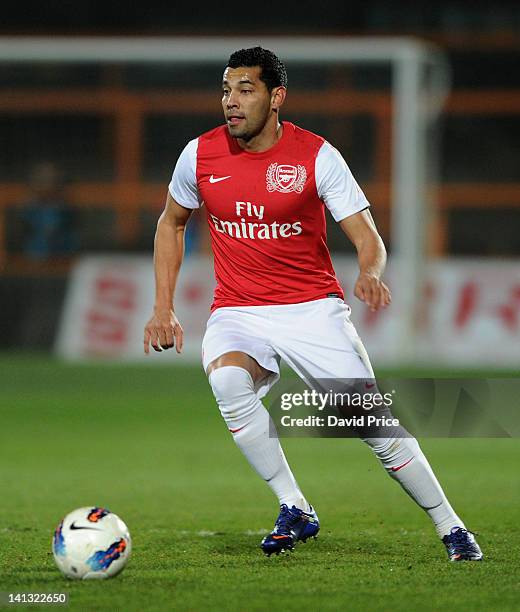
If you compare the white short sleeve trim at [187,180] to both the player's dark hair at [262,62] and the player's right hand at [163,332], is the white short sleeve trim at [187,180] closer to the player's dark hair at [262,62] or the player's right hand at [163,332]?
the player's dark hair at [262,62]

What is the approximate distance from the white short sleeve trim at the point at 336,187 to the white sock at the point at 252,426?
0.82 meters

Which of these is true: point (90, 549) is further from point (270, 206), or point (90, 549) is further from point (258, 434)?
point (270, 206)

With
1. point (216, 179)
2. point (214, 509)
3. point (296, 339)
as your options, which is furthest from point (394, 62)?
point (296, 339)

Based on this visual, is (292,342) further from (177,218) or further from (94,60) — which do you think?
(94,60)

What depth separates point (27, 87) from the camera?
1728 cm

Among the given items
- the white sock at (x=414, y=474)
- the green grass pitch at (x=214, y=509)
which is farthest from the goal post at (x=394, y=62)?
the white sock at (x=414, y=474)

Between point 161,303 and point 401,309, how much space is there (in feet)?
30.6

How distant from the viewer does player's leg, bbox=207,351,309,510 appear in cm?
575

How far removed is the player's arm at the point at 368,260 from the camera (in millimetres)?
5434

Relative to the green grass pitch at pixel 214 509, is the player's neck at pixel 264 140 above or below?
above

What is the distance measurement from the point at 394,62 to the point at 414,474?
1186cm

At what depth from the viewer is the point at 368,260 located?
18.6 ft

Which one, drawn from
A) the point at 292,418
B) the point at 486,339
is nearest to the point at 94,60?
the point at 486,339

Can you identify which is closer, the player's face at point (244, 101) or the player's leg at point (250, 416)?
the player's leg at point (250, 416)
